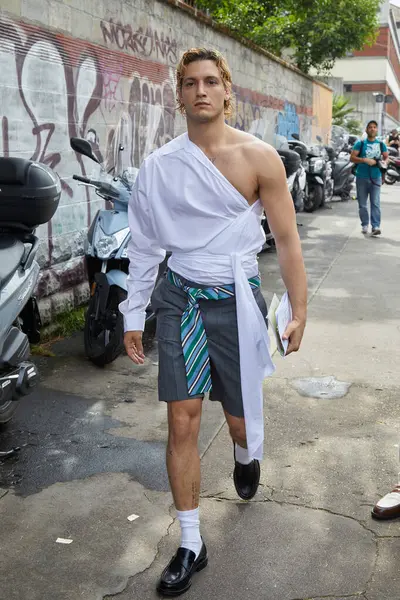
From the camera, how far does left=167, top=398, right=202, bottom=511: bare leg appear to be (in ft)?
10.4

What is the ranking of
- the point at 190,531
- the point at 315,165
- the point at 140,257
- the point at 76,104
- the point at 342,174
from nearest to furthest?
the point at 190,531, the point at 140,257, the point at 76,104, the point at 315,165, the point at 342,174

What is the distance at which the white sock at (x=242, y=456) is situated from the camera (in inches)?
143

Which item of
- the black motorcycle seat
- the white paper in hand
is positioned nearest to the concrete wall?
the black motorcycle seat

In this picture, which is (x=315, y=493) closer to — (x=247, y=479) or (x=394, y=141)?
(x=247, y=479)

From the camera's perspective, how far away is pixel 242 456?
3.65 metres

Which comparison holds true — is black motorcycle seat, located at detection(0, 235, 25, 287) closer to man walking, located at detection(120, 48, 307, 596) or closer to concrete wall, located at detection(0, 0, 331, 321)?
man walking, located at detection(120, 48, 307, 596)

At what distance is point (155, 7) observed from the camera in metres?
9.75

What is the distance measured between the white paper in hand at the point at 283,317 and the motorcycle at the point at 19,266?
1.50 m

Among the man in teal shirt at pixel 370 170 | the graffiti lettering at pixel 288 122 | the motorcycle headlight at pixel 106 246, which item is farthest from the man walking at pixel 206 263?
the graffiti lettering at pixel 288 122

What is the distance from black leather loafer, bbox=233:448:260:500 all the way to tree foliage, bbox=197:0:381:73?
1721 cm

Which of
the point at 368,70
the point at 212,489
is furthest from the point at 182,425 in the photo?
the point at 368,70

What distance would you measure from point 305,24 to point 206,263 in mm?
21640

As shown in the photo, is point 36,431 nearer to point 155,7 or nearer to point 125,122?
point 125,122

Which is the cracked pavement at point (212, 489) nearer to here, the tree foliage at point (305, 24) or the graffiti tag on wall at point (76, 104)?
→ the graffiti tag on wall at point (76, 104)
